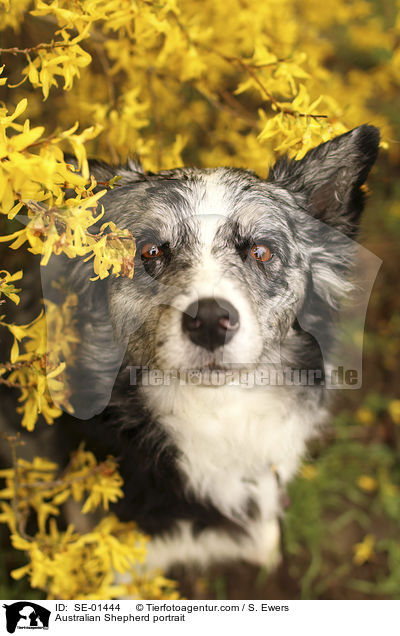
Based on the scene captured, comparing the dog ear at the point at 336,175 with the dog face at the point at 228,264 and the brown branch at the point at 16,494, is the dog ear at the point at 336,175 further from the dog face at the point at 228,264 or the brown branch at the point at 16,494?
the brown branch at the point at 16,494

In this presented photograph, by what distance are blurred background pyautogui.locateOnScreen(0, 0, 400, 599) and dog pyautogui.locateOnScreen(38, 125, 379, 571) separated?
185 millimetres

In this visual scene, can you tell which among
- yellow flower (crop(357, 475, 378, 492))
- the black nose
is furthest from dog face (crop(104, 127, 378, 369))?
yellow flower (crop(357, 475, 378, 492))

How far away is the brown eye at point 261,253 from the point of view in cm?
158

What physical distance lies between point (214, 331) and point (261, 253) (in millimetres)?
345

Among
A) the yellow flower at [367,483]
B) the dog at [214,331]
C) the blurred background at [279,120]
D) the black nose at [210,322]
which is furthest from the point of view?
the yellow flower at [367,483]

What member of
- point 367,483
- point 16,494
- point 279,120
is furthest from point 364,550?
point 279,120

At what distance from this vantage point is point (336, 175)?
1.65m

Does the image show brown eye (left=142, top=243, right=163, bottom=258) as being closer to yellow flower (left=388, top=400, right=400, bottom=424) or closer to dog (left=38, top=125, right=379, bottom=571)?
dog (left=38, top=125, right=379, bottom=571)

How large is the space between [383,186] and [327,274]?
6.28 ft

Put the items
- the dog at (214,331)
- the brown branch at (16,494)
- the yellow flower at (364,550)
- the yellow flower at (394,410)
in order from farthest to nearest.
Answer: the yellow flower at (394,410)
the yellow flower at (364,550)
the brown branch at (16,494)
the dog at (214,331)
